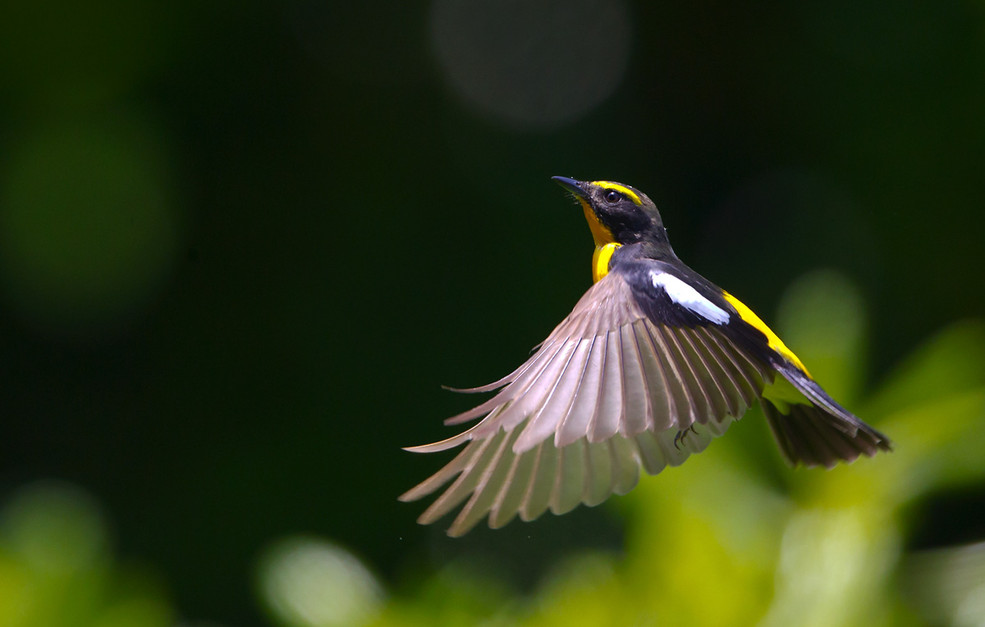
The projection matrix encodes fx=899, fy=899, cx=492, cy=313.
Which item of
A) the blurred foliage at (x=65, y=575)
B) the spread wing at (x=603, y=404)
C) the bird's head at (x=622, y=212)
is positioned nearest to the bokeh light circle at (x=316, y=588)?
the blurred foliage at (x=65, y=575)

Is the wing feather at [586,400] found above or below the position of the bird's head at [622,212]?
below

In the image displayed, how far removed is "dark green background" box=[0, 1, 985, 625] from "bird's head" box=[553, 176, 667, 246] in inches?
69.3

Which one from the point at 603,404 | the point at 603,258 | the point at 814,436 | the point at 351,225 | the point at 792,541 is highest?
the point at 351,225

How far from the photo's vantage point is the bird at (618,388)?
84 cm

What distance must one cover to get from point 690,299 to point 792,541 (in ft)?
3.47

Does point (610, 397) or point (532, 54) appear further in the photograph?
point (532, 54)

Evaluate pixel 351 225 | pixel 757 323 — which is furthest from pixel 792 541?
pixel 351 225

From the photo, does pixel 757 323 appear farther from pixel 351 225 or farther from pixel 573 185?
pixel 351 225

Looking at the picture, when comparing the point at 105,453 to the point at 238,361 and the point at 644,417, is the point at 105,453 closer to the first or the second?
the point at 238,361

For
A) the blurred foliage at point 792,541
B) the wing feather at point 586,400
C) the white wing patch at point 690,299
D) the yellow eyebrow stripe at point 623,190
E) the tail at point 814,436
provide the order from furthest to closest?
the blurred foliage at point 792,541 < the tail at point 814,436 < the yellow eyebrow stripe at point 623,190 < the white wing patch at point 690,299 < the wing feather at point 586,400

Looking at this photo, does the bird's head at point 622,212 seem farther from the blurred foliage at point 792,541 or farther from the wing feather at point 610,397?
the blurred foliage at point 792,541

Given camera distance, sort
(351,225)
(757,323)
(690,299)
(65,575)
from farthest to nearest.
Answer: (351,225), (65,575), (757,323), (690,299)

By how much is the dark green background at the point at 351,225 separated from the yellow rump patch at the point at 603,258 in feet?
5.58

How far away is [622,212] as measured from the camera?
3.77 feet
